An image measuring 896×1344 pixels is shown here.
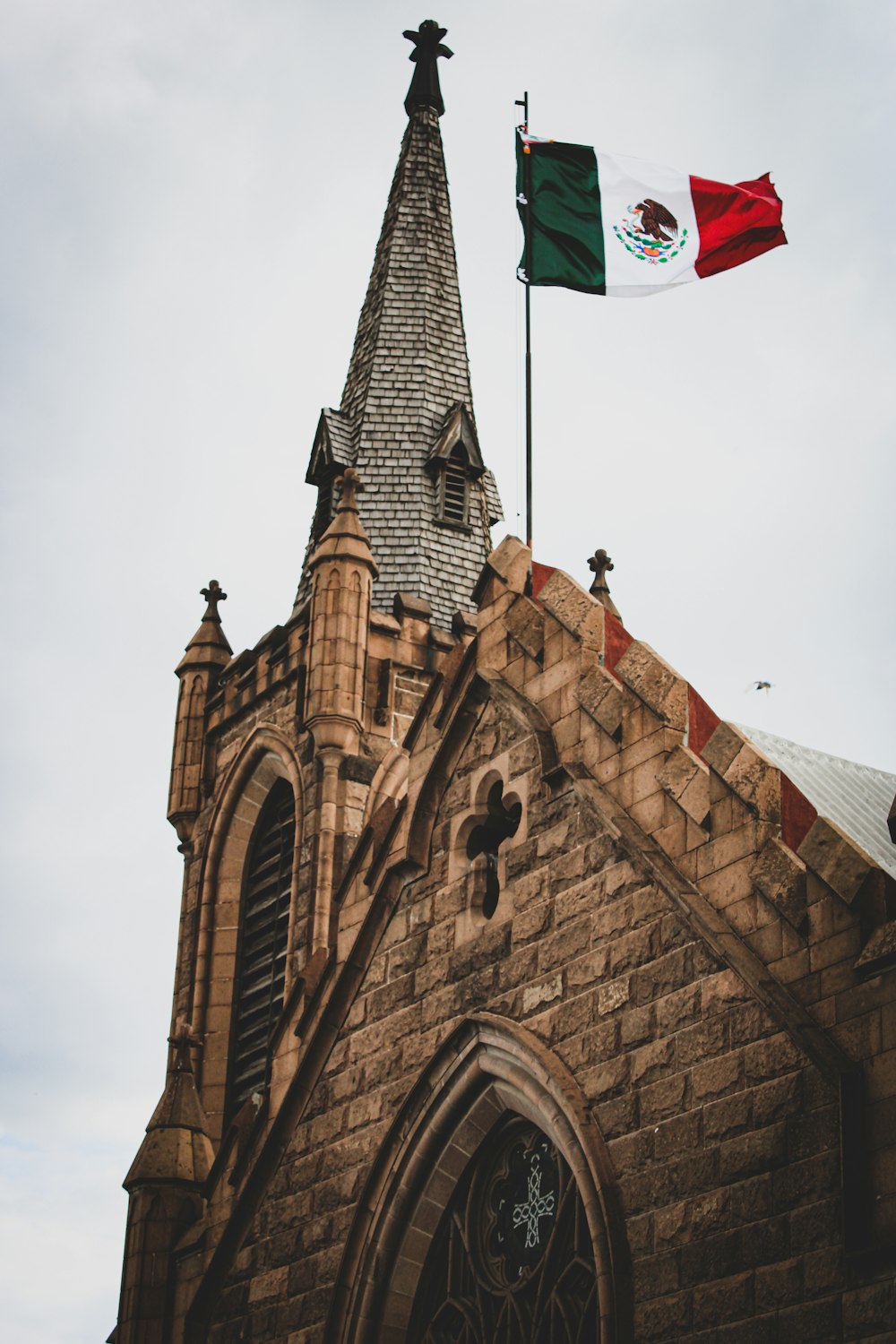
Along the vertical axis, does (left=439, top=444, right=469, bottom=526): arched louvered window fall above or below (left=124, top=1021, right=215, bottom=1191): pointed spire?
above

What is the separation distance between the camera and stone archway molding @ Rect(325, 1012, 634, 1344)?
1328 cm

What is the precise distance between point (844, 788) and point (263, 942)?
913cm

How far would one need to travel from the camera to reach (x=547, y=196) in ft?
61.9

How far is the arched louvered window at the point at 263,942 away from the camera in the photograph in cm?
2352

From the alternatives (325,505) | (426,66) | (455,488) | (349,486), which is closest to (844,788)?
(349,486)

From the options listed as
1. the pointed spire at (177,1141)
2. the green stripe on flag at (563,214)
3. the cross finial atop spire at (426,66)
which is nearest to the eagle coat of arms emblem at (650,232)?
the green stripe on flag at (563,214)

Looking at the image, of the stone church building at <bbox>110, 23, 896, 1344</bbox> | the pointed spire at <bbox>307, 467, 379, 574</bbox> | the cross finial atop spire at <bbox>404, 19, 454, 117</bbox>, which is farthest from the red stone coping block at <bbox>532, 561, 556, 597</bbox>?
the cross finial atop spire at <bbox>404, 19, 454, 117</bbox>

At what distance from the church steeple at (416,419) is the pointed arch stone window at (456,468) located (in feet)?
0.06

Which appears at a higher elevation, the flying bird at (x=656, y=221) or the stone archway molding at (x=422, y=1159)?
the flying bird at (x=656, y=221)

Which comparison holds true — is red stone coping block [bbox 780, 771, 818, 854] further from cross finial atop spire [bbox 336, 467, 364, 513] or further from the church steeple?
the church steeple

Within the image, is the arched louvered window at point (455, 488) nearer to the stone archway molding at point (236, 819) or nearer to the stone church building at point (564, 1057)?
the stone archway molding at point (236, 819)

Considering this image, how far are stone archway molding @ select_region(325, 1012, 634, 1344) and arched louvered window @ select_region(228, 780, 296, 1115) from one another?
28.7ft

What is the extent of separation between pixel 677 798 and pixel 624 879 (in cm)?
63

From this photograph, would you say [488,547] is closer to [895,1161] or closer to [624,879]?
[624,879]
